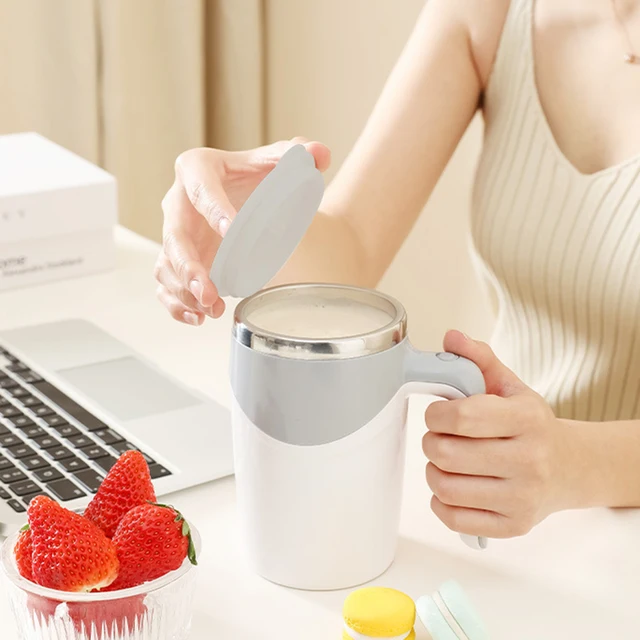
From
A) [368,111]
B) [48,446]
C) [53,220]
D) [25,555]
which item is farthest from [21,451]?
[368,111]

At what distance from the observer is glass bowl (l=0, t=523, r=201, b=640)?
51 centimetres

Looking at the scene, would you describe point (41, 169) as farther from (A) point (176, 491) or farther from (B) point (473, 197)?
(A) point (176, 491)

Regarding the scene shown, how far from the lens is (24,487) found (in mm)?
692

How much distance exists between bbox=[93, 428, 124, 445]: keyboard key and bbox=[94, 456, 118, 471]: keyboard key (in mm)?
27

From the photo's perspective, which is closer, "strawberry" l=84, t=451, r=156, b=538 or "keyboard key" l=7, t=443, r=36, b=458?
"strawberry" l=84, t=451, r=156, b=538

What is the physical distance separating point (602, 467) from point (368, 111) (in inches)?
57.8

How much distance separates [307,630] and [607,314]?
570 millimetres

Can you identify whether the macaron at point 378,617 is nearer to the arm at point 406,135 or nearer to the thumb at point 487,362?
the thumb at point 487,362

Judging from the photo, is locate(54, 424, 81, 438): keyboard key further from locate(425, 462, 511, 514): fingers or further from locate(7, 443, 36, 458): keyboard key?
locate(425, 462, 511, 514): fingers

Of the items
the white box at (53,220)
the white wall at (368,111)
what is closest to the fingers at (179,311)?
the white box at (53,220)

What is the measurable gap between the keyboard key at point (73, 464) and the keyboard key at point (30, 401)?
0.11 meters

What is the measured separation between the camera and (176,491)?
0.73m

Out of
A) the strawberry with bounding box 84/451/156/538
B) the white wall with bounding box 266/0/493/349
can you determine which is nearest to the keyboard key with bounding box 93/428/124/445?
the strawberry with bounding box 84/451/156/538

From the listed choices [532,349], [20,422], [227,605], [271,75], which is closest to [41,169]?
[20,422]
